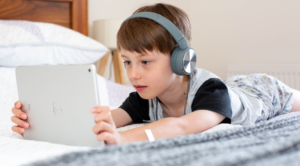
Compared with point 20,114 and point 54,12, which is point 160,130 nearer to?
point 20,114

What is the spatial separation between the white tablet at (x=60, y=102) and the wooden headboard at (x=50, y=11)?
135cm

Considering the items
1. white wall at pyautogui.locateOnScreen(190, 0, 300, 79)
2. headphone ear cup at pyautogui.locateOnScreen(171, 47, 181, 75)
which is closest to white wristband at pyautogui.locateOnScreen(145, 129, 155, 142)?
headphone ear cup at pyautogui.locateOnScreen(171, 47, 181, 75)

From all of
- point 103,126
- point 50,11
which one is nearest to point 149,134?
point 103,126

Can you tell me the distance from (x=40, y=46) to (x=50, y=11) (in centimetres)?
65

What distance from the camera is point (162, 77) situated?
2.82ft

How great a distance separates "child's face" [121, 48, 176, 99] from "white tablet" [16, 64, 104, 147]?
0.25 meters

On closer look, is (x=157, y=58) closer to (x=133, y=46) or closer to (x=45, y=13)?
(x=133, y=46)

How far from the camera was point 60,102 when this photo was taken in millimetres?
632

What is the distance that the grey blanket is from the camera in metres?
0.38

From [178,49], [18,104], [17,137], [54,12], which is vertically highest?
[54,12]

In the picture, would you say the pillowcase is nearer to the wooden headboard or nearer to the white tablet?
the wooden headboard

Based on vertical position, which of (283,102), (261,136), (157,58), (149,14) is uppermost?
(149,14)

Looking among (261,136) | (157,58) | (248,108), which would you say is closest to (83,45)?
(157,58)

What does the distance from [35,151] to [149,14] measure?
492 millimetres
